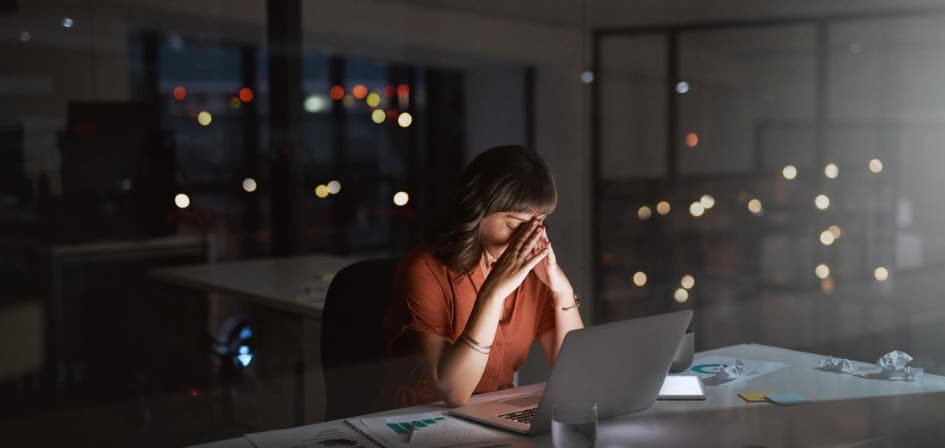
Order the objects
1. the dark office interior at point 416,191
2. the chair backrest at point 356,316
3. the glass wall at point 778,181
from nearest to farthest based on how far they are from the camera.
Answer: the chair backrest at point 356,316 < the dark office interior at point 416,191 < the glass wall at point 778,181

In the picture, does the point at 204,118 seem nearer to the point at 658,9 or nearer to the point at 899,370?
the point at 899,370

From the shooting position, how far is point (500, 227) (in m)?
2.17

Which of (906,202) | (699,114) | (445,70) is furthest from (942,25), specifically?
(445,70)

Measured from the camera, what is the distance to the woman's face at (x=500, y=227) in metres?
2.16

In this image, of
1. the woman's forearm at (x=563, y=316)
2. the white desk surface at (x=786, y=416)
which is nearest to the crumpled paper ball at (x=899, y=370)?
the white desk surface at (x=786, y=416)

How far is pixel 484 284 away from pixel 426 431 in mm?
415

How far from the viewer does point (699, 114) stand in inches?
218

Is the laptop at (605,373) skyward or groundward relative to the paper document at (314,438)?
skyward

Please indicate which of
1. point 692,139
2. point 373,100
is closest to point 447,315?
point 373,100

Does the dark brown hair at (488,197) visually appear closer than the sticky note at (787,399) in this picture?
No

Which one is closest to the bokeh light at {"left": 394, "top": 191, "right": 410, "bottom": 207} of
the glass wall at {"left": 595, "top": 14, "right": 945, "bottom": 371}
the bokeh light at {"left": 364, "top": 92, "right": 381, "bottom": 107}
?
the bokeh light at {"left": 364, "top": 92, "right": 381, "bottom": 107}

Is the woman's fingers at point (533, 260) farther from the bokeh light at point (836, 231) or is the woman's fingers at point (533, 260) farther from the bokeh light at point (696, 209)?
the bokeh light at point (696, 209)

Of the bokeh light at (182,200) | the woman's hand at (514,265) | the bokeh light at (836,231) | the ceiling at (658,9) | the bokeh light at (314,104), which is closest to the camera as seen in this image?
the woman's hand at (514,265)

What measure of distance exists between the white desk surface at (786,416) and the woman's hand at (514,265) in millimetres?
203
